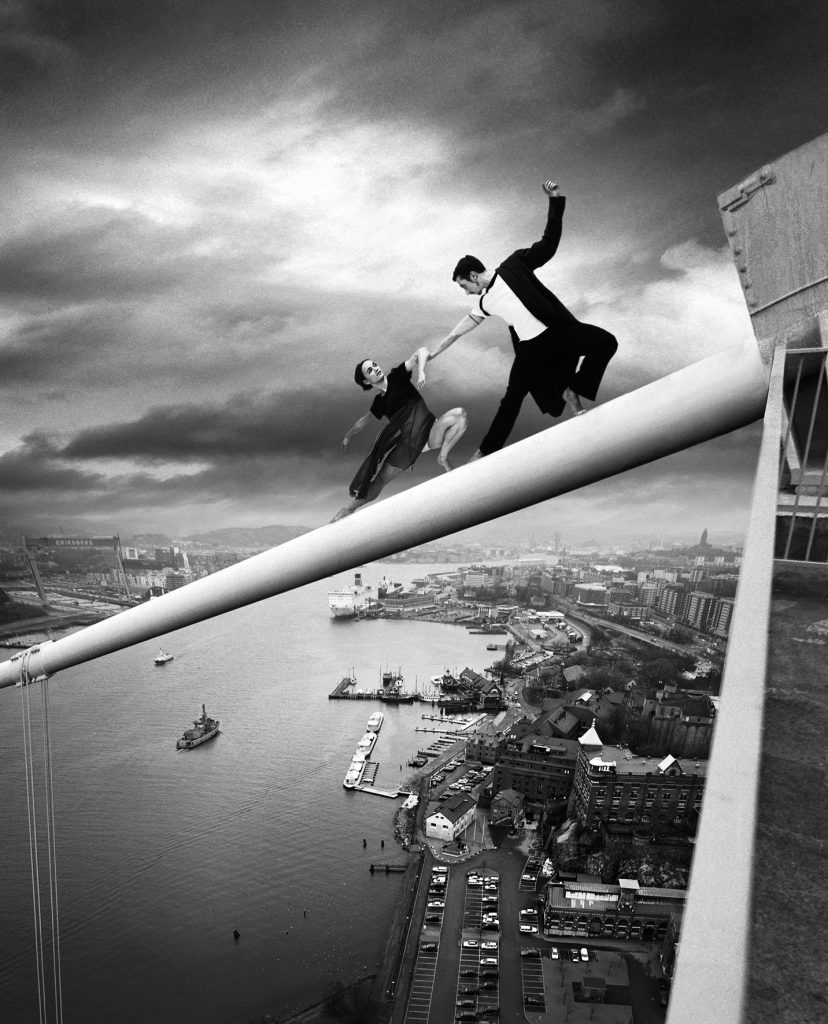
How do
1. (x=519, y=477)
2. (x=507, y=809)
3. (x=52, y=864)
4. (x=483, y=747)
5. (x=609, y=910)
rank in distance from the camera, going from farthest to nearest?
(x=483, y=747) → (x=507, y=809) → (x=609, y=910) → (x=52, y=864) → (x=519, y=477)

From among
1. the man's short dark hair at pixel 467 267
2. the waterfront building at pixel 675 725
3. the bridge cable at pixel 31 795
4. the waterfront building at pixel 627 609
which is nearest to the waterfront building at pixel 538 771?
the waterfront building at pixel 675 725

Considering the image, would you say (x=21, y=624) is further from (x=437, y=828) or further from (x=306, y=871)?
(x=437, y=828)

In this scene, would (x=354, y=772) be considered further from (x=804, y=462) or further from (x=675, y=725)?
(x=804, y=462)

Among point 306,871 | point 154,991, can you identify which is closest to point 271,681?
point 306,871

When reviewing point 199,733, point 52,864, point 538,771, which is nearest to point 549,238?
point 52,864

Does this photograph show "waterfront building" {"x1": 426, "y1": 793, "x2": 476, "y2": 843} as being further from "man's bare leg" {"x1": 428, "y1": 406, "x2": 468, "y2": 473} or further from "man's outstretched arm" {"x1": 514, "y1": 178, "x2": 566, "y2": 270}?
"man's outstretched arm" {"x1": 514, "y1": 178, "x2": 566, "y2": 270}

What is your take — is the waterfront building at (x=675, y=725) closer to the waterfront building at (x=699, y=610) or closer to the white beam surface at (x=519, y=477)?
the waterfront building at (x=699, y=610)
